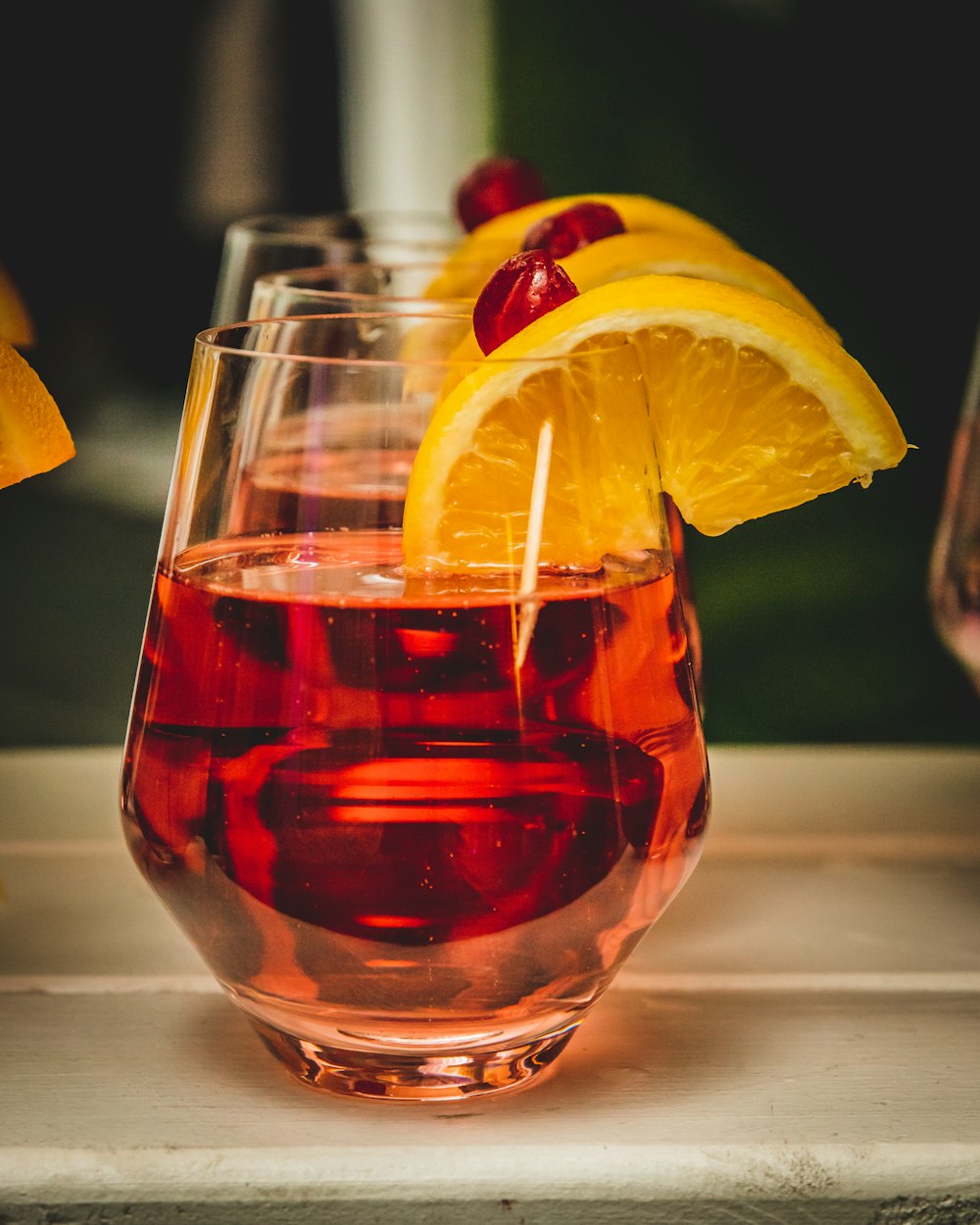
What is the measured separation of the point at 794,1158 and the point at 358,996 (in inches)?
5.2

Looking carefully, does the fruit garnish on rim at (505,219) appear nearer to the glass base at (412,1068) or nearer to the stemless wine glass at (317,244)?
the stemless wine glass at (317,244)

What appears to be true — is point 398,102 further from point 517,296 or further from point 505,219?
point 517,296

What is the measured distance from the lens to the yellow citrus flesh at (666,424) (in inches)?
16.4

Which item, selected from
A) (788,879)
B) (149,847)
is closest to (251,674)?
(149,847)

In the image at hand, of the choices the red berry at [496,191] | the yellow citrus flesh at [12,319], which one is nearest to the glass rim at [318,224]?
the red berry at [496,191]

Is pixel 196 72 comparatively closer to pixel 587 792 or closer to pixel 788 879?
pixel 788 879

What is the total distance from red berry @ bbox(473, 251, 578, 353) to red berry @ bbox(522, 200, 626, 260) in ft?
0.35

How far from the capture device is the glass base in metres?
0.45

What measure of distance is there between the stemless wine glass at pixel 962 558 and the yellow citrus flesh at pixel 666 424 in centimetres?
20

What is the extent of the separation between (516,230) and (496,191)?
66mm

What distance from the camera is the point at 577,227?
0.55 metres

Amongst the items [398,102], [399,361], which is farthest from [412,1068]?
[398,102]

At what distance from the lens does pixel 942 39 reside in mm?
1891

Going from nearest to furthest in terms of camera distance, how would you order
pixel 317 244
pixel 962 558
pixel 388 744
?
pixel 388 744, pixel 962 558, pixel 317 244
